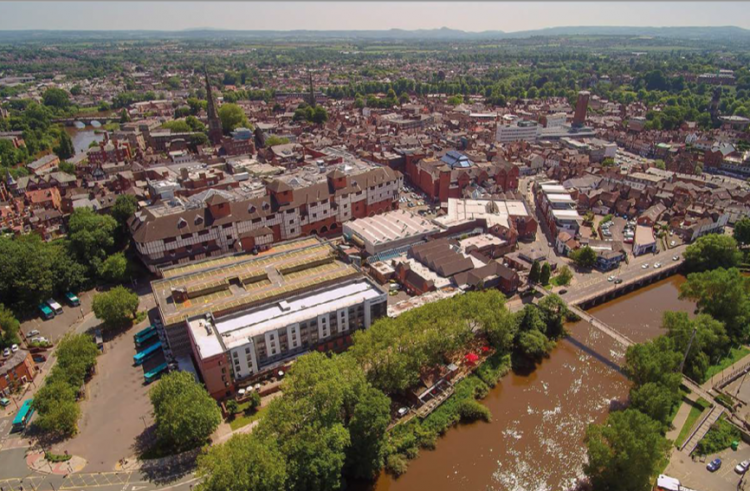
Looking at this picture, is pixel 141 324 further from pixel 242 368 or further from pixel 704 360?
pixel 704 360

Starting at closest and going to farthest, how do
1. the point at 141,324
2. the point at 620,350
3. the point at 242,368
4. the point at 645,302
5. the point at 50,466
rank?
the point at 50,466 → the point at 242,368 → the point at 620,350 → the point at 141,324 → the point at 645,302

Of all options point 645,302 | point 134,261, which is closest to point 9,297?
point 134,261

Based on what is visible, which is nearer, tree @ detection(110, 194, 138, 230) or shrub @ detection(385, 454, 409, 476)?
shrub @ detection(385, 454, 409, 476)

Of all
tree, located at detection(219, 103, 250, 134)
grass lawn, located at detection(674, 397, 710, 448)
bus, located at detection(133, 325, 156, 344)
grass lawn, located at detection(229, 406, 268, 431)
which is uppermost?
tree, located at detection(219, 103, 250, 134)

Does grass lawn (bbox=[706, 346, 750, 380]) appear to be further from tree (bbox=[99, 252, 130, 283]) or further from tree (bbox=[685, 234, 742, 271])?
tree (bbox=[99, 252, 130, 283])

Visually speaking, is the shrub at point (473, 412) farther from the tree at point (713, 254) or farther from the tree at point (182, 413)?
the tree at point (713, 254)

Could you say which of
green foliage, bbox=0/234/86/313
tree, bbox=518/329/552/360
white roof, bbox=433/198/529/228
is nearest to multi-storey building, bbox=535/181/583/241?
white roof, bbox=433/198/529/228
